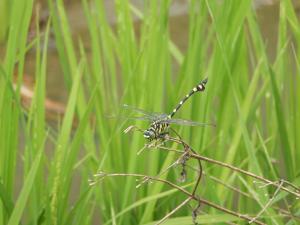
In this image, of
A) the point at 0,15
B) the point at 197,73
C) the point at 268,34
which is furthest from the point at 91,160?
the point at 268,34

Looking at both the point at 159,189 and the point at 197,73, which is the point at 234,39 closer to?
the point at 197,73

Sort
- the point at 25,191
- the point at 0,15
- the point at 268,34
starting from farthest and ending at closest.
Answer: the point at 268,34, the point at 0,15, the point at 25,191

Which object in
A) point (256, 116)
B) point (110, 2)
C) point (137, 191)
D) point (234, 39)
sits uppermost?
point (110, 2)

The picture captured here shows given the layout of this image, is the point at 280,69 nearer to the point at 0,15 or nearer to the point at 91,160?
the point at 91,160

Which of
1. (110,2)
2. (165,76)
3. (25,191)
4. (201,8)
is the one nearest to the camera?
(25,191)

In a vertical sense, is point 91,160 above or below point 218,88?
below

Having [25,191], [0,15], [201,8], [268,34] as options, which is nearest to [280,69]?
[201,8]

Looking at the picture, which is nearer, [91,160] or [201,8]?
[201,8]
